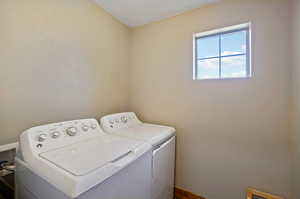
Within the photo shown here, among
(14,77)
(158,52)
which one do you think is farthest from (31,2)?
(158,52)

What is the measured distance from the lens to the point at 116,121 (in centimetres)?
159

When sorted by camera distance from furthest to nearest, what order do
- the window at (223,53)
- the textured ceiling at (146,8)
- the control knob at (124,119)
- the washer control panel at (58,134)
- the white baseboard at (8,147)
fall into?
the control knob at (124,119)
the textured ceiling at (146,8)
the window at (223,53)
the white baseboard at (8,147)
the washer control panel at (58,134)

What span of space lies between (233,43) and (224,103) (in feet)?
2.16

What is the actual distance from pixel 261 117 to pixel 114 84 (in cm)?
171

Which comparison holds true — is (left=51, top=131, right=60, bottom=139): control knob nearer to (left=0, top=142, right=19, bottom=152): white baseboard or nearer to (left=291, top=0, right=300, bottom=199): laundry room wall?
(left=0, top=142, right=19, bottom=152): white baseboard

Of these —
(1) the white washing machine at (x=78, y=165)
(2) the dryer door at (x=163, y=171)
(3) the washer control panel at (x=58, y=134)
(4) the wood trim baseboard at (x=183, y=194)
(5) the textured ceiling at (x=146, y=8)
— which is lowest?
(4) the wood trim baseboard at (x=183, y=194)

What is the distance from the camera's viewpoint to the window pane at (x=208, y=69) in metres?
1.58

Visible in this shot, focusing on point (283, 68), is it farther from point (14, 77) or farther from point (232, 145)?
point (14, 77)

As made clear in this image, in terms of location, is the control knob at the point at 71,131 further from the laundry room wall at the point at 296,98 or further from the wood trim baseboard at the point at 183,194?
the laundry room wall at the point at 296,98

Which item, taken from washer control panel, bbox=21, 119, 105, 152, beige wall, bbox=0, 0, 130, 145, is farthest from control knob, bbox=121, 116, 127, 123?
washer control panel, bbox=21, 119, 105, 152

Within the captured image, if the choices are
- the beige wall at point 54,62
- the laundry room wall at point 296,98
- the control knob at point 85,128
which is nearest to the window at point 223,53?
the laundry room wall at point 296,98

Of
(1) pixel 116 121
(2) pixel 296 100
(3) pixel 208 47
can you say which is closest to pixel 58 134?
(1) pixel 116 121

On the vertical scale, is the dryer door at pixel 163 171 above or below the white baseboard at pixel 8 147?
below

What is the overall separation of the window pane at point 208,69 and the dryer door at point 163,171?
84cm
